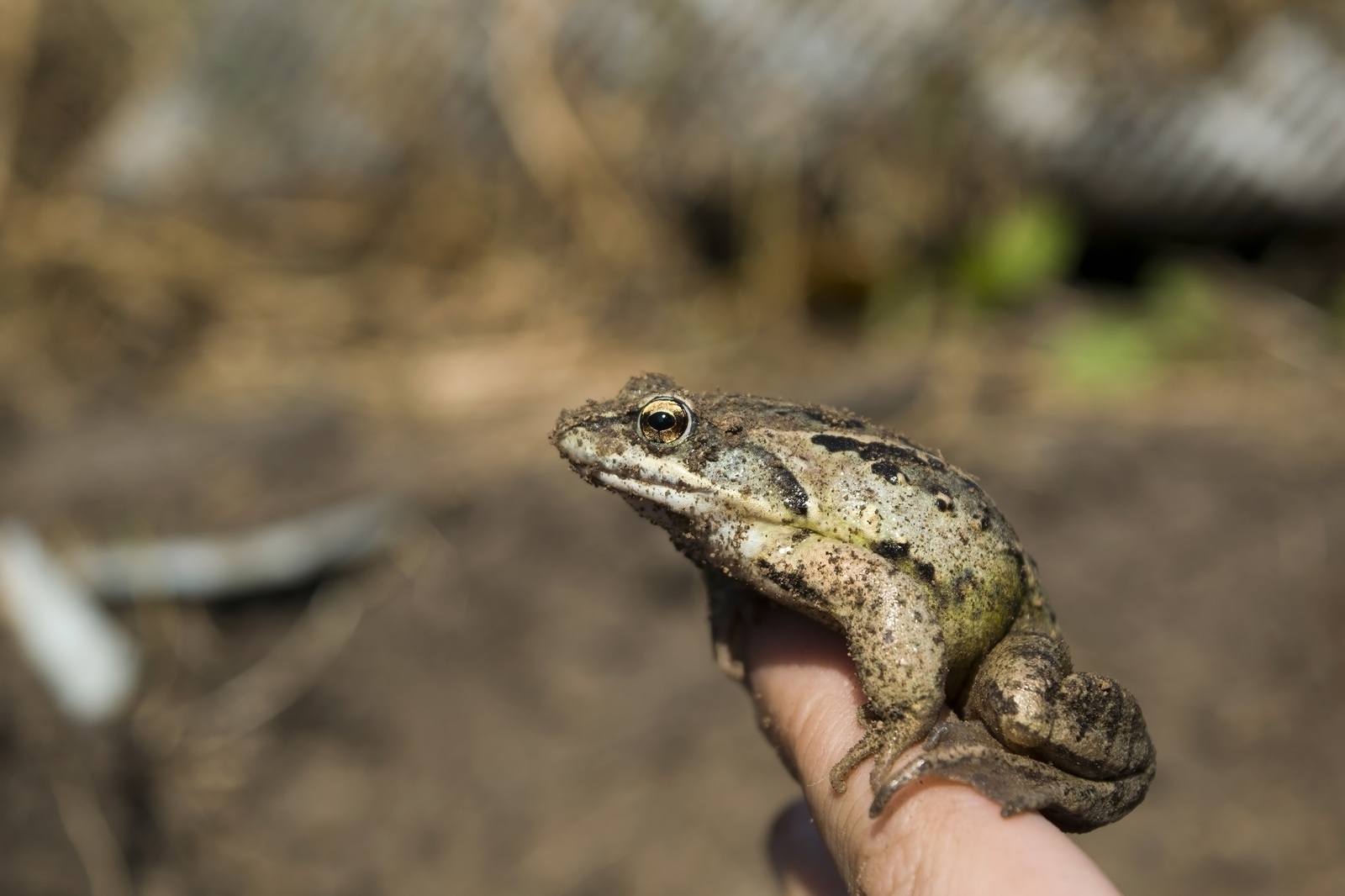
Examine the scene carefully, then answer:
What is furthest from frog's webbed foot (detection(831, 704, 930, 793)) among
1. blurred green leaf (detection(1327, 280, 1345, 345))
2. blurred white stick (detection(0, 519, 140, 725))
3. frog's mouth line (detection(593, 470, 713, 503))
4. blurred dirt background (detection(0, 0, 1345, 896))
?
blurred green leaf (detection(1327, 280, 1345, 345))

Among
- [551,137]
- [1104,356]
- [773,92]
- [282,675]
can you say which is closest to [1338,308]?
[1104,356]

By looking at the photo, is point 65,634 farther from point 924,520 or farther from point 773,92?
point 773,92

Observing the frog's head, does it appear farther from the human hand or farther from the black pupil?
the human hand

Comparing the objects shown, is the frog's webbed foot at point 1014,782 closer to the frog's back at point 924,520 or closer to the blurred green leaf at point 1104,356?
the frog's back at point 924,520

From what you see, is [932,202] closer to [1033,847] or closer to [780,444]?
[780,444]

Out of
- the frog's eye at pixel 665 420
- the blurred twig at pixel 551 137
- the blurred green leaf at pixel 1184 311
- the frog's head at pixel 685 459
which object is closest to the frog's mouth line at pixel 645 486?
the frog's head at pixel 685 459

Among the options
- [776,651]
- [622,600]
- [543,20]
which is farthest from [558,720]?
[543,20]

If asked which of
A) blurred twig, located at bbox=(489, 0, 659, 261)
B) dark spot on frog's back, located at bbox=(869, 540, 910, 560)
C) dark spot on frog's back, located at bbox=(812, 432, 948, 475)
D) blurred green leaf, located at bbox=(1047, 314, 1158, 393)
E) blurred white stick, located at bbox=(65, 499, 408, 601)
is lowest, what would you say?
dark spot on frog's back, located at bbox=(869, 540, 910, 560)
